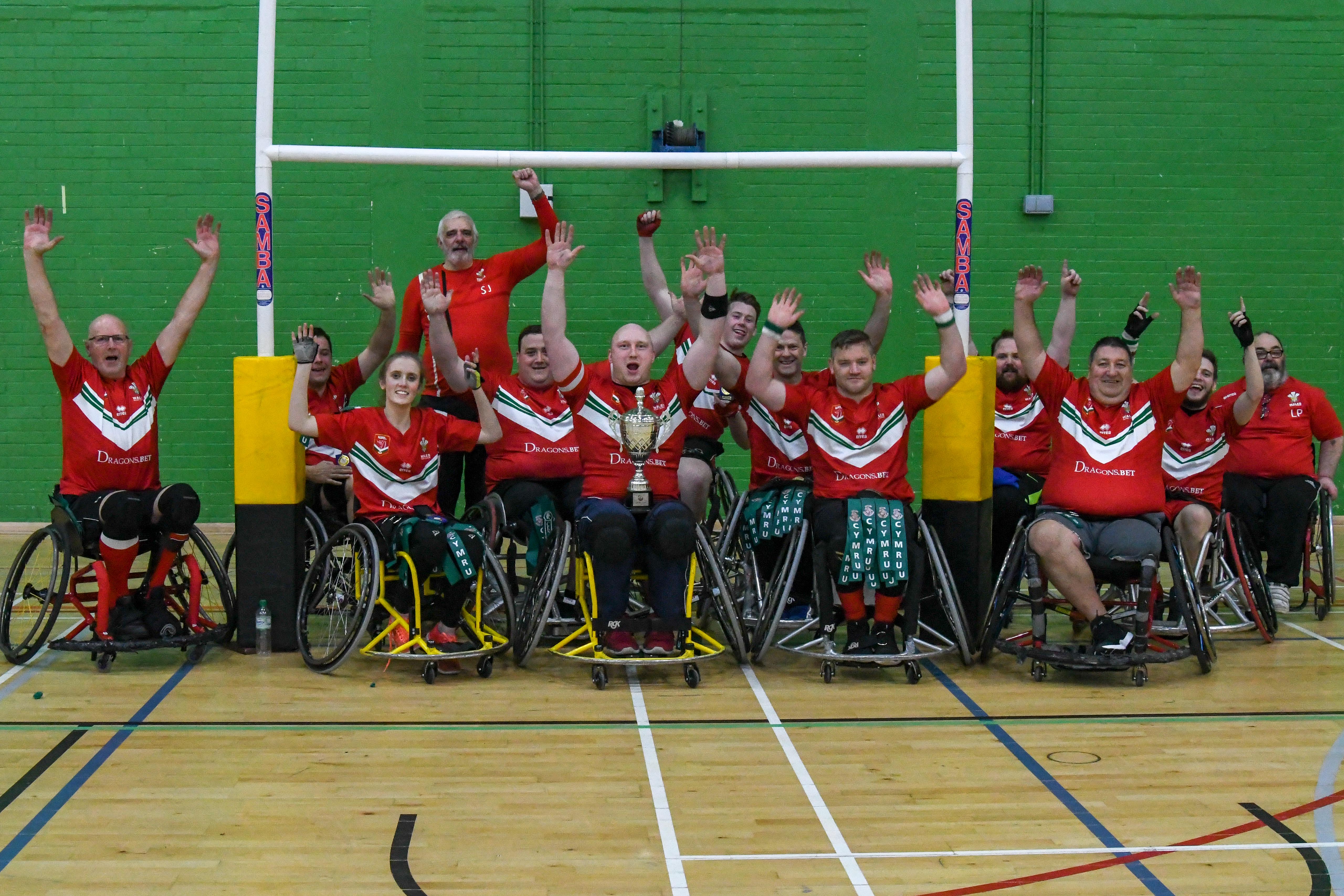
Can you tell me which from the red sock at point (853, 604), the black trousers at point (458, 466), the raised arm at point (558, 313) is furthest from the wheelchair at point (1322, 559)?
the black trousers at point (458, 466)

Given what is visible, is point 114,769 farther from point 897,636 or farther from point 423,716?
point 897,636

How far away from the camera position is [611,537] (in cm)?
436

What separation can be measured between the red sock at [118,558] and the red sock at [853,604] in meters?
2.45

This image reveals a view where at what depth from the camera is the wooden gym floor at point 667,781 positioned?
284 centimetres

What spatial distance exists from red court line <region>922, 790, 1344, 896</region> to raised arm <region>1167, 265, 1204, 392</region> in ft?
5.47

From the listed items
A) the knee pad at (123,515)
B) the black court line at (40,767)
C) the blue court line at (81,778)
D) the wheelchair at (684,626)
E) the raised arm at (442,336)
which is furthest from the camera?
the raised arm at (442,336)

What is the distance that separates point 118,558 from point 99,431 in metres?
0.45

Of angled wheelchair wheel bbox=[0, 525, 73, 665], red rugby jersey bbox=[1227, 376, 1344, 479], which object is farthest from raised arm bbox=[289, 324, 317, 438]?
red rugby jersey bbox=[1227, 376, 1344, 479]

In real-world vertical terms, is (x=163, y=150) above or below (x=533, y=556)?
above

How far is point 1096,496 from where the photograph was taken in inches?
182

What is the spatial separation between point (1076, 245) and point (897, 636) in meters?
3.80

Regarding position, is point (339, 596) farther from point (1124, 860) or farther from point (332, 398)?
point (1124, 860)

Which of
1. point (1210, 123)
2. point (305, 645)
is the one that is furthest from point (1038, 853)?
point (1210, 123)

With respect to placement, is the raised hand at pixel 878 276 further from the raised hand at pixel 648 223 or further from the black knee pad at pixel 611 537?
the black knee pad at pixel 611 537
